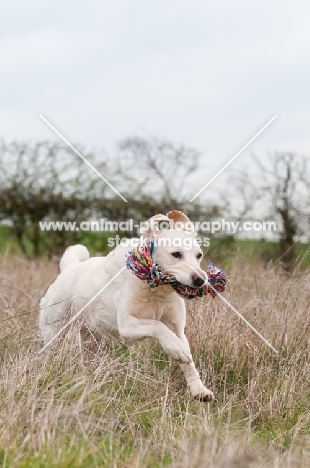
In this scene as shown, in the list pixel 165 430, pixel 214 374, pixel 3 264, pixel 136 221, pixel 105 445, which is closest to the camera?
pixel 105 445

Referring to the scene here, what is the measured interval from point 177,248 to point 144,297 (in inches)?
18.3

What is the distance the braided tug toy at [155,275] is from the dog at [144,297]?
0.07m

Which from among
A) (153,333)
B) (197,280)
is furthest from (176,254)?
(153,333)

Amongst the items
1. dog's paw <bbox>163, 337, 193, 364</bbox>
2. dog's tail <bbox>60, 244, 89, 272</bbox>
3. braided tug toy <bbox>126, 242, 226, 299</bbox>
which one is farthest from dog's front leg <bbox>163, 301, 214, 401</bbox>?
dog's tail <bbox>60, 244, 89, 272</bbox>

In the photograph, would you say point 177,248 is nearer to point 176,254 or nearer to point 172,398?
point 176,254

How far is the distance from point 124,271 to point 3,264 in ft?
15.6

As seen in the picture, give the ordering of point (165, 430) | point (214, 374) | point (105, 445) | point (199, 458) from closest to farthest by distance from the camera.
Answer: point (199, 458) < point (105, 445) < point (165, 430) < point (214, 374)

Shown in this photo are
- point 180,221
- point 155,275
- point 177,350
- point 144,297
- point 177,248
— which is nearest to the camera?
point 177,350

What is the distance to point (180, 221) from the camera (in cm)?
584

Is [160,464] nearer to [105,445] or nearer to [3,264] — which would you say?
[105,445]

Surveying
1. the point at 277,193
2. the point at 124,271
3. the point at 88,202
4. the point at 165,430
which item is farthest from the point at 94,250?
the point at 165,430

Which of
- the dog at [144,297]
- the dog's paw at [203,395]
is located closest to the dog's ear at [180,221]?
the dog at [144,297]

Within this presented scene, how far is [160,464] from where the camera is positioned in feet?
12.8

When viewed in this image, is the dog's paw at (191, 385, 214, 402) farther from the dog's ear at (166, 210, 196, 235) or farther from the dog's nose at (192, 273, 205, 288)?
the dog's ear at (166, 210, 196, 235)
